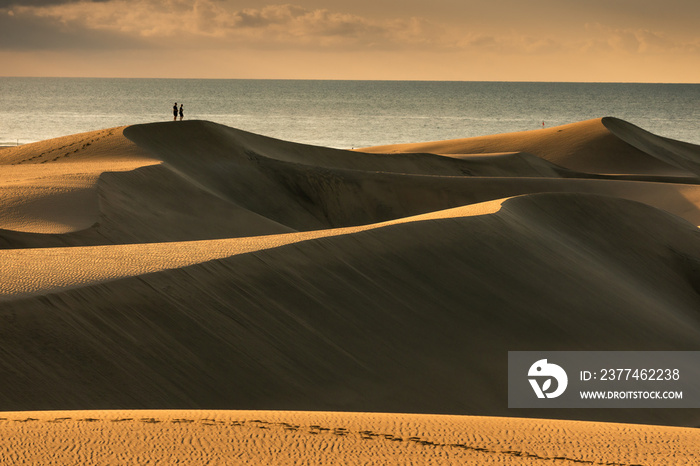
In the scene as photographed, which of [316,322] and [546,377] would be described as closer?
→ [316,322]

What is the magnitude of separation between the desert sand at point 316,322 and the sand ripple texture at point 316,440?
0.06 feet

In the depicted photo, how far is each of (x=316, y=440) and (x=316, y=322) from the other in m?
4.63

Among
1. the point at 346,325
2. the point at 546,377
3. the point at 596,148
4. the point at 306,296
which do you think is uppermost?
the point at 596,148

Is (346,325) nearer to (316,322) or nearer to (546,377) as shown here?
(316,322)

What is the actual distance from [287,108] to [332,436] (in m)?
112

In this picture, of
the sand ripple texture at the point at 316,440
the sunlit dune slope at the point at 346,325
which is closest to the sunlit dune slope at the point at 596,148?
the sunlit dune slope at the point at 346,325

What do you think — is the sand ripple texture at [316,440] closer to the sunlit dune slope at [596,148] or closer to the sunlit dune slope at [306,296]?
the sunlit dune slope at [306,296]

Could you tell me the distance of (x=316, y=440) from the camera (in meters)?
4.46

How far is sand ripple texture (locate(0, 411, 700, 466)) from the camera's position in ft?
13.6

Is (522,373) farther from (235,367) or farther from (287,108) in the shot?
(287,108)

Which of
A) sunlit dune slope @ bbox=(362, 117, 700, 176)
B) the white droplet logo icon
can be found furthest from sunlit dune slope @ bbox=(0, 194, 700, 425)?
sunlit dune slope @ bbox=(362, 117, 700, 176)

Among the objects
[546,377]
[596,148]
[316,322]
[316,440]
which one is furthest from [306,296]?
[596,148]

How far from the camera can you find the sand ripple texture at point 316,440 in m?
4.14

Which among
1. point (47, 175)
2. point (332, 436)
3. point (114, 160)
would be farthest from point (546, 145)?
point (332, 436)
